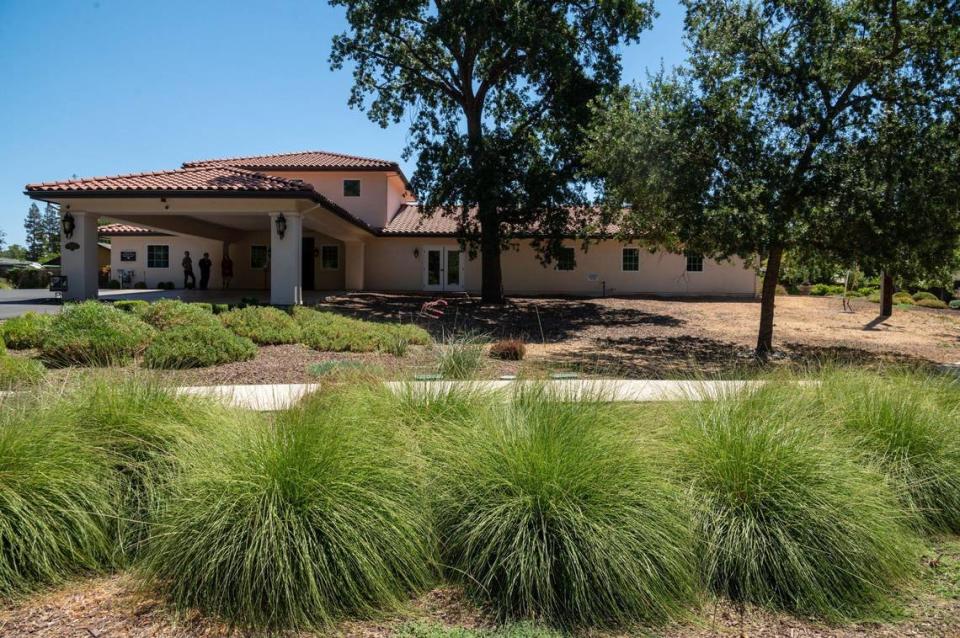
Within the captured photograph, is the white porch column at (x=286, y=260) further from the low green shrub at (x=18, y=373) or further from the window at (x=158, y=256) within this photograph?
the window at (x=158, y=256)

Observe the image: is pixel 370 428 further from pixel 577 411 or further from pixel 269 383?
pixel 269 383

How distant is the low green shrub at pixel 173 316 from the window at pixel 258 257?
1844 cm

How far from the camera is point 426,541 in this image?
3.70 m

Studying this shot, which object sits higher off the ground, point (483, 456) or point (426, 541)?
point (483, 456)

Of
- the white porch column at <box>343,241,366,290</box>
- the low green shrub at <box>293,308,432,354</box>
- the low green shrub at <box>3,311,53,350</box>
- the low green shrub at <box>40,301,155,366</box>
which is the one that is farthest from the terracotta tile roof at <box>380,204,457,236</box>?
the low green shrub at <box>3,311,53,350</box>

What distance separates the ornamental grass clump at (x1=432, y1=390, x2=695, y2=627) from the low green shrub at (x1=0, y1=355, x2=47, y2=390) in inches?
177

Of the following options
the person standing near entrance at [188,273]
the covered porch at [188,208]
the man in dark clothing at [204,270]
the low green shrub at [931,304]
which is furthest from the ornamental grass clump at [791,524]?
the person standing near entrance at [188,273]

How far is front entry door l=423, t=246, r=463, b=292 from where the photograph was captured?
2822cm

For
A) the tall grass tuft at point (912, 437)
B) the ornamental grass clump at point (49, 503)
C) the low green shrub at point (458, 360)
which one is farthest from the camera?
the low green shrub at point (458, 360)

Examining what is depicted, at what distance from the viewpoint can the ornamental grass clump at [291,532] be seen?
10.7ft

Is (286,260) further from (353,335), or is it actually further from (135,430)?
(135,430)

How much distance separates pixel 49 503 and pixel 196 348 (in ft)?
20.7

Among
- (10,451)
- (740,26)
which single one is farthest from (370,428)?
(740,26)

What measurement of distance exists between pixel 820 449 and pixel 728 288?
86.3ft
